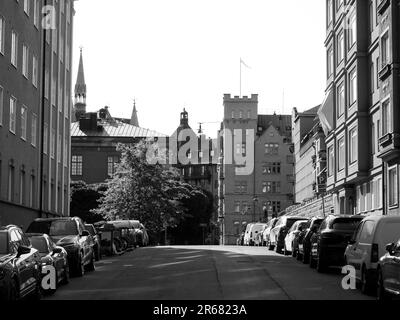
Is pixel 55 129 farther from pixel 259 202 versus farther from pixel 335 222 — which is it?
pixel 259 202

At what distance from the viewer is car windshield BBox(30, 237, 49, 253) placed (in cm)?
1816

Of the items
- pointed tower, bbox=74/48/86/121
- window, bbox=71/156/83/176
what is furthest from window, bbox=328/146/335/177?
pointed tower, bbox=74/48/86/121

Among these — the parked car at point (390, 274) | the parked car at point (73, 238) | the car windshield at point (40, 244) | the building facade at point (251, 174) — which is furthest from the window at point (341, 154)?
the building facade at point (251, 174)

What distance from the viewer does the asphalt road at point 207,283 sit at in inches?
638

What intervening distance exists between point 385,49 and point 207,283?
23813 millimetres

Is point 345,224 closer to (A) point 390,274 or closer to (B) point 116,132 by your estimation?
(A) point 390,274

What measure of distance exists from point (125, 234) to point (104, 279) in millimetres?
20115

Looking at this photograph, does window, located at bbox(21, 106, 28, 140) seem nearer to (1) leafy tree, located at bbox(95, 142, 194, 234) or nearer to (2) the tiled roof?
(1) leafy tree, located at bbox(95, 142, 194, 234)

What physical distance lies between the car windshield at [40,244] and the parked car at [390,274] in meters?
7.51

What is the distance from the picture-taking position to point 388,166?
127 feet

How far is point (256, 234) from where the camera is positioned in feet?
178

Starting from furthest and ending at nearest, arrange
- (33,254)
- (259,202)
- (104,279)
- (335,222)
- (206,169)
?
1. (206,169)
2. (259,202)
3. (335,222)
4. (104,279)
5. (33,254)

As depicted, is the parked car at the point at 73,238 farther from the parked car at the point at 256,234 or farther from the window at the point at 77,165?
the window at the point at 77,165

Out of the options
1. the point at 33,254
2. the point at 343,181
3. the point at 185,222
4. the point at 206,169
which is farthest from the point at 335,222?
the point at 206,169
